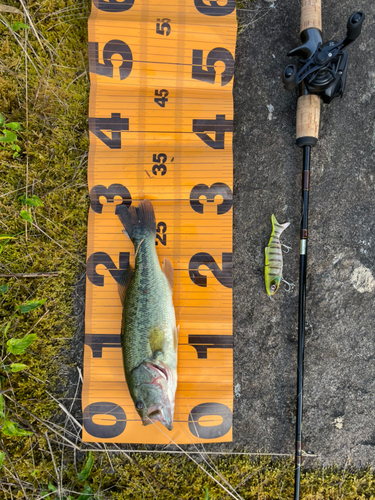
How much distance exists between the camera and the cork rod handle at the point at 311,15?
262 centimetres

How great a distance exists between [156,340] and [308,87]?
8.04ft

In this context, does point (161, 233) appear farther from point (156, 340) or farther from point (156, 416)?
point (156, 416)

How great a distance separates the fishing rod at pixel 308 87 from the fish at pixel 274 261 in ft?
0.63

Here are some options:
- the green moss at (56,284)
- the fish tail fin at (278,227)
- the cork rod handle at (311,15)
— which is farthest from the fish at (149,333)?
the cork rod handle at (311,15)

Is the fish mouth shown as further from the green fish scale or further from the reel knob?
the reel knob

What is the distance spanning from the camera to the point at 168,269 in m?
2.72

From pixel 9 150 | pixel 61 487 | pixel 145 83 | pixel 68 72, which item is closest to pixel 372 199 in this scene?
pixel 145 83

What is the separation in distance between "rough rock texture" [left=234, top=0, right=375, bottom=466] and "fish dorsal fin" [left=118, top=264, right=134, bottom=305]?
0.97 meters

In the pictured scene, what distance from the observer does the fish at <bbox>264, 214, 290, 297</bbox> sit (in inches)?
112

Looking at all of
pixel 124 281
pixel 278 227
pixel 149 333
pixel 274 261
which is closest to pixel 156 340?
pixel 149 333

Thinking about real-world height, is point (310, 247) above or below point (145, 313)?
above

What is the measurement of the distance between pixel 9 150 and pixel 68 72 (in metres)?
0.92

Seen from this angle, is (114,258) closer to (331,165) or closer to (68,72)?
(68,72)

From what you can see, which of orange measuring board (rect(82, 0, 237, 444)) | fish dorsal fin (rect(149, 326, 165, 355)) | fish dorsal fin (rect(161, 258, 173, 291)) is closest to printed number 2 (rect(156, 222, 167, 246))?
orange measuring board (rect(82, 0, 237, 444))
